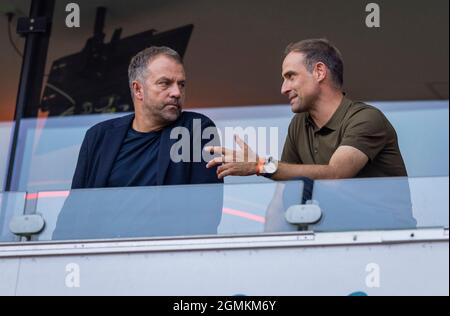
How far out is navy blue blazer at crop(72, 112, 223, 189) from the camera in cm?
434

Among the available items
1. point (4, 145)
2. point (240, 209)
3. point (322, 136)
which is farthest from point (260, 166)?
point (4, 145)

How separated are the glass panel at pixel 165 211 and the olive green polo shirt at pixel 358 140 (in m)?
0.20

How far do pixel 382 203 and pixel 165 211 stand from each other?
2.53 ft

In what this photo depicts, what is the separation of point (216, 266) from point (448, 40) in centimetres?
171

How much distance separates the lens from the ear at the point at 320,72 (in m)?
4.38

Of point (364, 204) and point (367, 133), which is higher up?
point (367, 133)

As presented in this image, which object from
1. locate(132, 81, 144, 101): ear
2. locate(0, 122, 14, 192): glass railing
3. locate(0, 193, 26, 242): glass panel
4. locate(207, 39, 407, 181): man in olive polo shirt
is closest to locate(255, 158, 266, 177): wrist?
locate(207, 39, 407, 181): man in olive polo shirt

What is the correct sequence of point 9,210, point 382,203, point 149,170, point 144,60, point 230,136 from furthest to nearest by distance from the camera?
point 230,136, point 144,60, point 9,210, point 149,170, point 382,203

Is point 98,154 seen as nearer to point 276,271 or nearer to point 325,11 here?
point 276,271

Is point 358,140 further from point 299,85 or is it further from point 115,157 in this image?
point 115,157

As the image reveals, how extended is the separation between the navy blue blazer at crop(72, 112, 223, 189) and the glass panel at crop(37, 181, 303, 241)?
0.05 meters

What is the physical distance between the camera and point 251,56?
5480mm

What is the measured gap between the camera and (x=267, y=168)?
4.17 m

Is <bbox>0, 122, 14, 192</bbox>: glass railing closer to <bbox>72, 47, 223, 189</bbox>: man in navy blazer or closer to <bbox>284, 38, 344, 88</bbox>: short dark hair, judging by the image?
<bbox>72, 47, 223, 189</bbox>: man in navy blazer
